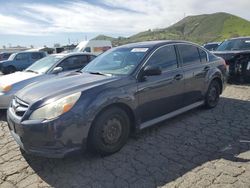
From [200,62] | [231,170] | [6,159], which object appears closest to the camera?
[231,170]

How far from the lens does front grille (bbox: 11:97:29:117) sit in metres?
3.72

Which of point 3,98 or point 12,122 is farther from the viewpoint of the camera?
point 3,98

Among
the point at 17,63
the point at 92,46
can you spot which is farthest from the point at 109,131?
the point at 92,46

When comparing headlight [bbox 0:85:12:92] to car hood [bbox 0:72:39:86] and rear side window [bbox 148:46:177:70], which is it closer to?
car hood [bbox 0:72:39:86]

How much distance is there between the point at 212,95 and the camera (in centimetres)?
618

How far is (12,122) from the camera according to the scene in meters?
3.81

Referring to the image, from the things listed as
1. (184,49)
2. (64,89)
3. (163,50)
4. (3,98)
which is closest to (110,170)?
(64,89)

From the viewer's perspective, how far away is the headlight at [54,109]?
3.42 meters

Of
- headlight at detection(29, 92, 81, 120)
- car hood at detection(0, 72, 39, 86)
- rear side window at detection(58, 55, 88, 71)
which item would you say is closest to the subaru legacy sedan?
headlight at detection(29, 92, 81, 120)

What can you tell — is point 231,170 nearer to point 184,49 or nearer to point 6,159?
point 184,49

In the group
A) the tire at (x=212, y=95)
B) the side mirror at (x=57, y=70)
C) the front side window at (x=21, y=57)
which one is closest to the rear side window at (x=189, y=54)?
the tire at (x=212, y=95)

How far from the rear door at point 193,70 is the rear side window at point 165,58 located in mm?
248

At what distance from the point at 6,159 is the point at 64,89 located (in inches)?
57.2

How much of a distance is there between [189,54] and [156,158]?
2527 millimetres
